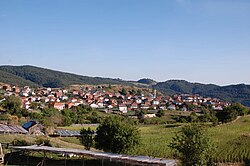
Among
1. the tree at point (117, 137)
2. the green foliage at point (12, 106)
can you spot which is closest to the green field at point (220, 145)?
the tree at point (117, 137)

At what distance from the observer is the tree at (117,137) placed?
28953 millimetres

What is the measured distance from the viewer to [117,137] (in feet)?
→ 94.5

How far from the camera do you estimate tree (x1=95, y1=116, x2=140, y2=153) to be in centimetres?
2895

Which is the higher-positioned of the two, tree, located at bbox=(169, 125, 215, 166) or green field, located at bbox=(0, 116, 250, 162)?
tree, located at bbox=(169, 125, 215, 166)

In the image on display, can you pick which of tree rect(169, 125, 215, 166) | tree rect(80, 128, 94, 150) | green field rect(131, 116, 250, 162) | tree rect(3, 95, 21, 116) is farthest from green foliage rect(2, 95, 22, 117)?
tree rect(169, 125, 215, 166)

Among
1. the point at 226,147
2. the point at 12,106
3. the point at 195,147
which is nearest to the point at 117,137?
the point at 195,147

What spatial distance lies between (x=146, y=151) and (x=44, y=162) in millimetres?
16724

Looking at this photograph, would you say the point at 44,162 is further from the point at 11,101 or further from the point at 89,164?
the point at 11,101

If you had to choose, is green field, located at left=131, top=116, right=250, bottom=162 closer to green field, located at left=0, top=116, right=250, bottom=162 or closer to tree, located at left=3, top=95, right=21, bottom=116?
green field, located at left=0, top=116, right=250, bottom=162

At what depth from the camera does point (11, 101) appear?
7819 centimetres

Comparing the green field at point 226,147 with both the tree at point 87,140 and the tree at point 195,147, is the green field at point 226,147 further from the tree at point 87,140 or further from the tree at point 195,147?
the tree at point 87,140

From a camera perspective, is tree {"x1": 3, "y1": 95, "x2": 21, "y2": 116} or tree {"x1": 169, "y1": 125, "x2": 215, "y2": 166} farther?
tree {"x1": 3, "y1": 95, "x2": 21, "y2": 116}

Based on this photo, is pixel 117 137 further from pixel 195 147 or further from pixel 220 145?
pixel 220 145

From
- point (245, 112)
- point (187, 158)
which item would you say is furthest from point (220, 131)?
point (187, 158)
